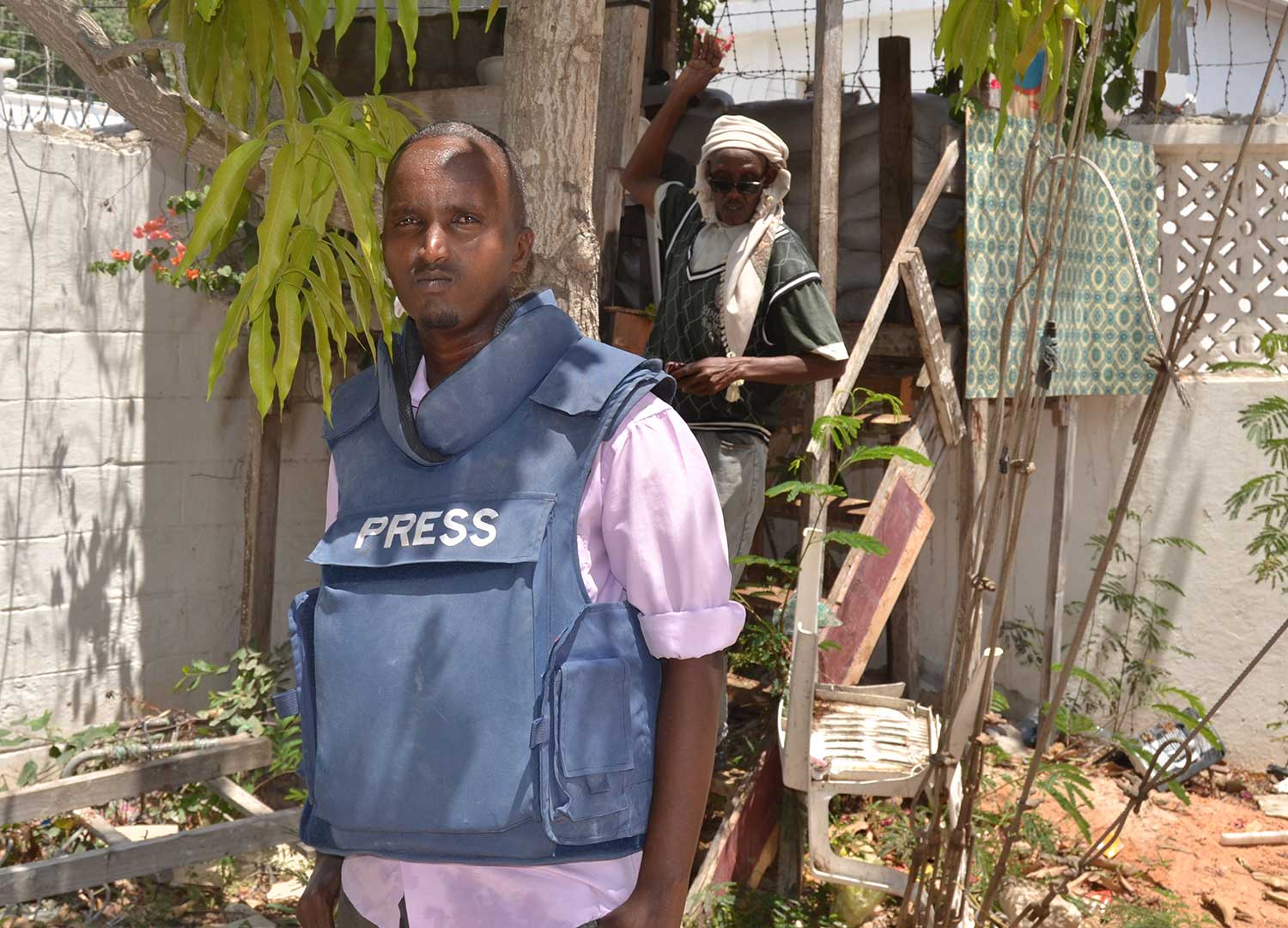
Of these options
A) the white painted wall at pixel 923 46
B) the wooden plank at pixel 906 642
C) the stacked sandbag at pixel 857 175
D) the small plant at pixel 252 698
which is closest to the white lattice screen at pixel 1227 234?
the stacked sandbag at pixel 857 175

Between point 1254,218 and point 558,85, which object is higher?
point 1254,218

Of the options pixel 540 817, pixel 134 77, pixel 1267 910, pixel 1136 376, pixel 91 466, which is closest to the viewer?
pixel 540 817

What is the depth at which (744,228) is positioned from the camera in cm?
385

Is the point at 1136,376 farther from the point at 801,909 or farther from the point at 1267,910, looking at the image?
the point at 801,909

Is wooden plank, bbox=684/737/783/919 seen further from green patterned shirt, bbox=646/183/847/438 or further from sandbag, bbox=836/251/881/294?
sandbag, bbox=836/251/881/294

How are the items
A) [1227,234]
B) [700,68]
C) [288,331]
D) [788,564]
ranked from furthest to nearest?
[1227,234] < [700,68] < [788,564] < [288,331]

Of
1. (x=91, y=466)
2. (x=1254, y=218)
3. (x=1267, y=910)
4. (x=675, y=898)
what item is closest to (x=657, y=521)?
(x=675, y=898)

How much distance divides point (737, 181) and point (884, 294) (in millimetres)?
999

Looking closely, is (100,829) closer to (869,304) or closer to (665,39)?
(869,304)

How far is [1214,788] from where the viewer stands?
18.8ft

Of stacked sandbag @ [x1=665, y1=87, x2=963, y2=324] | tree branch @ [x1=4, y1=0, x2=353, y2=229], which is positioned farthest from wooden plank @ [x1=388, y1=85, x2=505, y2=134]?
tree branch @ [x1=4, y1=0, x2=353, y2=229]

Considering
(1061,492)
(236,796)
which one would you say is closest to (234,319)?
(236,796)

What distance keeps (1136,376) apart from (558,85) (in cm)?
419

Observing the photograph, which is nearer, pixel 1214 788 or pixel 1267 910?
pixel 1267 910
